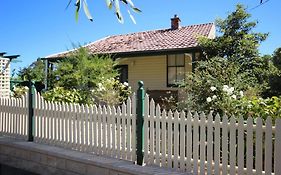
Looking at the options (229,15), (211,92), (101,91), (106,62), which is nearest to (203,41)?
(229,15)

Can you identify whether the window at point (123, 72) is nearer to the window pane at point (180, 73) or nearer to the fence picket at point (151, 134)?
the window pane at point (180, 73)

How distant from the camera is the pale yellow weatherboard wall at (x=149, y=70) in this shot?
57.9ft

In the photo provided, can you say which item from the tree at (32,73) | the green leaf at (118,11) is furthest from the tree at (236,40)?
the tree at (32,73)

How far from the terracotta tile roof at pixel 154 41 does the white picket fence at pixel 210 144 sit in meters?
10.6

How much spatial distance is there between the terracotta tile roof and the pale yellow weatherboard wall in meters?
0.77

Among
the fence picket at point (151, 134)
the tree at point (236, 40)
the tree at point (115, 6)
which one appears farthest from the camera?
the tree at point (236, 40)

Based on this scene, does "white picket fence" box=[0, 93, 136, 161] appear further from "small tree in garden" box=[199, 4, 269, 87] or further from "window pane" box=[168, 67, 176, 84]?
"window pane" box=[168, 67, 176, 84]

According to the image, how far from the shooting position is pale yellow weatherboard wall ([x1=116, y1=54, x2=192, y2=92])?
17.6 metres

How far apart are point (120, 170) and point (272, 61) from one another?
16.2m

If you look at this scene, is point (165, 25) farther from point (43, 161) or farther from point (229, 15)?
point (43, 161)

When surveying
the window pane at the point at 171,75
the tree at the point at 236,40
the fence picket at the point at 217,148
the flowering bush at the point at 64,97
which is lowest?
the fence picket at the point at 217,148

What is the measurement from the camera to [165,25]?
21203 mm

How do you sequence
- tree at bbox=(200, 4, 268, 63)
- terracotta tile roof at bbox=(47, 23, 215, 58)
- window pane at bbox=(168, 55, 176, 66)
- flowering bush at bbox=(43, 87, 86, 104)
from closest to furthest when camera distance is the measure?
flowering bush at bbox=(43, 87, 86, 104) → tree at bbox=(200, 4, 268, 63) → terracotta tile roof at bbox=(47, 23, 215, 58) → window pane at bbox=(168, 55, 176, 66)

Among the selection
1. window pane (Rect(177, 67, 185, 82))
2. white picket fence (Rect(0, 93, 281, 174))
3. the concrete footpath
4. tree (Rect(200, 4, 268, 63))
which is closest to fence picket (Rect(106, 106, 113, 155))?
white picket fence (Rect(0, 93, 281, 174))
